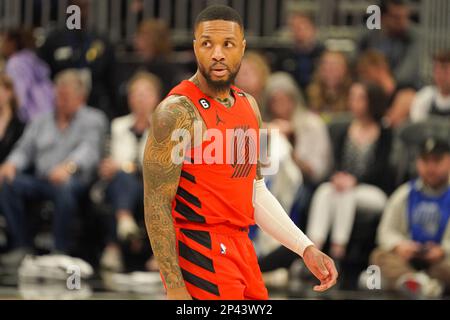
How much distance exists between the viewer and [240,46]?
15.1 feet

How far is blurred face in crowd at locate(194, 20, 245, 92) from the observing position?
4543 mm

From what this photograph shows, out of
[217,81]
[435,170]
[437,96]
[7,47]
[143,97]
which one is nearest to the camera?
[217,81]

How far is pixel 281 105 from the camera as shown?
29.7ft

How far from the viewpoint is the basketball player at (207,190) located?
→ 451 cm

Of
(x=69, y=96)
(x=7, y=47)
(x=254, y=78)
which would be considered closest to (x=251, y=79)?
(x=254, y=78)

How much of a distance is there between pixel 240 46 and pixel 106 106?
16.5ft

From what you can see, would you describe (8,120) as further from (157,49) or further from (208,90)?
(208,90)

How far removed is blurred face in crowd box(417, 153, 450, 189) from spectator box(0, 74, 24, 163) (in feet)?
11.0

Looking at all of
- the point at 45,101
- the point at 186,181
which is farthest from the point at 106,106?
the point at 186,181

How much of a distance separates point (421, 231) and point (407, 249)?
0.18m

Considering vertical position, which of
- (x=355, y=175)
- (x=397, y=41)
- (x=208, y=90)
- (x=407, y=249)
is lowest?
(x=407, y=249)

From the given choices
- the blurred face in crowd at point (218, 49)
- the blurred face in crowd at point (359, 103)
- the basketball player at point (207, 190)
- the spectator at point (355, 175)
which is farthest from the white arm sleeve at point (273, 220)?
the blurred face in crowd at point (359, 103)

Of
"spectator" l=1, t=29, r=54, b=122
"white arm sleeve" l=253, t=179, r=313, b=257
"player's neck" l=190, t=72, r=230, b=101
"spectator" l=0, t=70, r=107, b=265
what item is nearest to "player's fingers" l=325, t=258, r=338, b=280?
"white arm sleeve" l=253, t=179, r=313, b=257
